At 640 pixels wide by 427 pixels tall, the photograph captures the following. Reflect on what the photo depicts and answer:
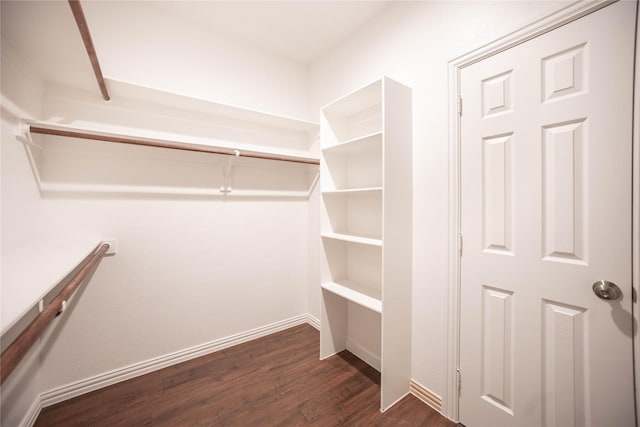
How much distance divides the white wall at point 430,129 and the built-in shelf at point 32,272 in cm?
176

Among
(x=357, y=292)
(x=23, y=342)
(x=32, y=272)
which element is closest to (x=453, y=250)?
(x=357, y=292)

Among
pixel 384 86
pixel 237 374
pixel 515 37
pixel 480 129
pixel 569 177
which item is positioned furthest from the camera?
pixel 237 374

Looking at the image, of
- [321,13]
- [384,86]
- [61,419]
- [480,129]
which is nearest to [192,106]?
[321,13]

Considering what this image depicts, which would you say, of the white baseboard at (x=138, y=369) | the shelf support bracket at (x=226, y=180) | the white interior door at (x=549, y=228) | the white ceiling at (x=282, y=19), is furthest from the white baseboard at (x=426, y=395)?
the white ceiling at (x=282, y=19)

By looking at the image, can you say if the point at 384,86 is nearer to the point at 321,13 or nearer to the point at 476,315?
the point at 321,13

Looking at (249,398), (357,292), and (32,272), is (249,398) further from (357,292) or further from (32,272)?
(32,272)

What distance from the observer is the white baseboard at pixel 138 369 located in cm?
153

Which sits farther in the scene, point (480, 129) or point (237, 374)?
point (237, 374)

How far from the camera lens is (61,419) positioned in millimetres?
1452

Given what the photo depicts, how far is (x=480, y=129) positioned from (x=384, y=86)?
1.98 ft

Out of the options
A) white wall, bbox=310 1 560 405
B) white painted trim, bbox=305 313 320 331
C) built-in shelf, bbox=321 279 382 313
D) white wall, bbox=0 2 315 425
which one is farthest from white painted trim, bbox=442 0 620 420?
white wall, bbox=0 2 315 425

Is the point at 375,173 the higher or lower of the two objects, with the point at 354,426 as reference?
higher

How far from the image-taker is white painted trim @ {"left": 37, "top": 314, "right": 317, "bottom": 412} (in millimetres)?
1572

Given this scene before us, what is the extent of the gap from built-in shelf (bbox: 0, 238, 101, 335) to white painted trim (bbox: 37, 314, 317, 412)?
0.97 m
